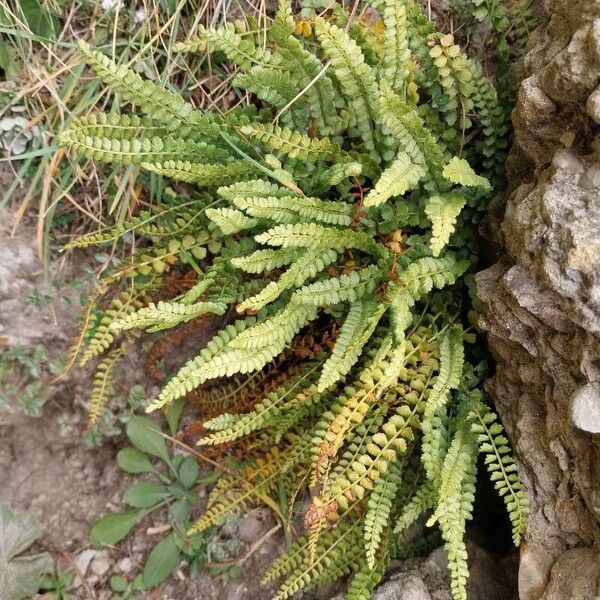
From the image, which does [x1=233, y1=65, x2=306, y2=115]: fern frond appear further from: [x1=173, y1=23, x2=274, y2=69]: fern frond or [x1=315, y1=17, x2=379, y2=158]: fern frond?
[x1=315, y1=17, x2=379, y2=158]: fern frond

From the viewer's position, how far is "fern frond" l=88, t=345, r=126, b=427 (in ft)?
9.50

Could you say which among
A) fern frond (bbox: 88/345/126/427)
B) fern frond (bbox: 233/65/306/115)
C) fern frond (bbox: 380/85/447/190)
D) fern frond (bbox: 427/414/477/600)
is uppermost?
fern frond (bbox: 380/85/447/190)

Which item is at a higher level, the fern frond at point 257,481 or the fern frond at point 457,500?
the fern frond at point 457,500

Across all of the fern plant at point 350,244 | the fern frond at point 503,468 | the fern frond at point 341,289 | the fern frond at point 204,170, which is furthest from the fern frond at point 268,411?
the fern frond at point 204,170

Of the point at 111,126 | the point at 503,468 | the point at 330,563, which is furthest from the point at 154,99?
the point at 330,563

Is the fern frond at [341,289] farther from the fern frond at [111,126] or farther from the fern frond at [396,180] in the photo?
the fern frond at [111,126]

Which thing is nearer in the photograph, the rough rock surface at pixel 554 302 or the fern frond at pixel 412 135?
the rough rock surface at pixel 554 302

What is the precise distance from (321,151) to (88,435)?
1.82 m

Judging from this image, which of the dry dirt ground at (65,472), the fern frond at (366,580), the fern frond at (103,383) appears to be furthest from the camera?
the dry dirt ground at (65,472)

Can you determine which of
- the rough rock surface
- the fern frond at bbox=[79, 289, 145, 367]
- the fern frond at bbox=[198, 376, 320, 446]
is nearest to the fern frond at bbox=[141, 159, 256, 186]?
the fern frond at bbox=[79, 289, 145, 367]

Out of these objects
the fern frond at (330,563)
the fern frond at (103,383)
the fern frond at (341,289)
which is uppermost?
the fern frond at (341,289)

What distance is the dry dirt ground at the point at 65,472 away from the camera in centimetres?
305

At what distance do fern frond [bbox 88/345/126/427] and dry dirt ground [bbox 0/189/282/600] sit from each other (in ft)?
0.90

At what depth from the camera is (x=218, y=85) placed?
282 cm
